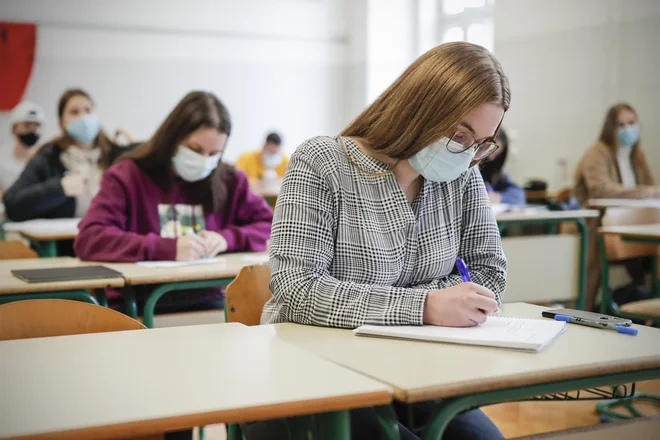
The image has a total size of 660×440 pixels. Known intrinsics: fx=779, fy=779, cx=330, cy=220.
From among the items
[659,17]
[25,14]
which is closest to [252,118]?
[25,14]

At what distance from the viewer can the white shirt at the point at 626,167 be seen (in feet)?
18.0

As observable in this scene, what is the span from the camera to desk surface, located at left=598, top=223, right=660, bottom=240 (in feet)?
10.1

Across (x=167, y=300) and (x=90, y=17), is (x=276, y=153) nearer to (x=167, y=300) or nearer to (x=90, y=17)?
(x=90, y=17)

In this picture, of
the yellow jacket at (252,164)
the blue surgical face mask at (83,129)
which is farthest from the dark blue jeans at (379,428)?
the yellow jacket at (252,164)

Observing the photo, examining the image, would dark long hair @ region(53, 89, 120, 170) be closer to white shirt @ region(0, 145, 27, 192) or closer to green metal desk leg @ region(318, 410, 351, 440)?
white shirt @ region(0, 145, 27, 192)

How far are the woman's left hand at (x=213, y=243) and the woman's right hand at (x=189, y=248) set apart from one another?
3cm

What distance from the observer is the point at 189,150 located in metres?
2.62

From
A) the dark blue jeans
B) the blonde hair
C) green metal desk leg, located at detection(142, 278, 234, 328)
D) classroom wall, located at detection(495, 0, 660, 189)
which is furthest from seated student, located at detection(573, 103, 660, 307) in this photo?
the dark blue jeans

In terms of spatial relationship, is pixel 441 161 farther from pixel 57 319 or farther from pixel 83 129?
pixel 83 129

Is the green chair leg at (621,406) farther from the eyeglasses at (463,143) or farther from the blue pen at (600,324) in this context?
the eyeglasses at (463,143)

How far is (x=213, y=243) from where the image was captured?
263cm

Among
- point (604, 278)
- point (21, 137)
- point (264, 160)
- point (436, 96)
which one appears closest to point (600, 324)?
point (436, 96)

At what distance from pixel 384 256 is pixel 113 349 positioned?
558 mm

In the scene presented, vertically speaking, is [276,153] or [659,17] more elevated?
[659,17]
